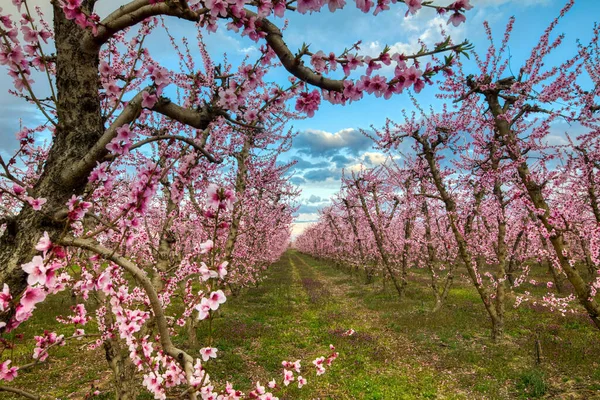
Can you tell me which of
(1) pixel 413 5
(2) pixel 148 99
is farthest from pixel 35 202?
(1) pixel 413 5

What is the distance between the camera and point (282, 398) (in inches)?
296

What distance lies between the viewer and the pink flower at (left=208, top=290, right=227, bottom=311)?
2077 mm

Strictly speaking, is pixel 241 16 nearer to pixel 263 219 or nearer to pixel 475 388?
pixel 475 388

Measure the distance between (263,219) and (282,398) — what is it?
514 inches

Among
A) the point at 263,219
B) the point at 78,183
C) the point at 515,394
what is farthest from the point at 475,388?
the point at 263,219

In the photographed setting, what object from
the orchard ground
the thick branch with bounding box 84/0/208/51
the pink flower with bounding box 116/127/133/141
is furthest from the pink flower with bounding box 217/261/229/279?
the orchard ground

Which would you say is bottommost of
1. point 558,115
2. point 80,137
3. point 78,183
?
point 78,183

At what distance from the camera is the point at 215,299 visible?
2129mm

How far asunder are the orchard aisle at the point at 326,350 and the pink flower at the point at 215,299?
686 cm

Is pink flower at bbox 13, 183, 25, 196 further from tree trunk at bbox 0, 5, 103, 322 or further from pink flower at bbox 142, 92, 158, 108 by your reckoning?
pink flower at bbox 142, 92, 158, 108

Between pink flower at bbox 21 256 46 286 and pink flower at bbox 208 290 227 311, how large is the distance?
91 centimetres

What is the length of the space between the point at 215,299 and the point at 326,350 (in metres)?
9.91

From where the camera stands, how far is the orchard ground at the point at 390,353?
26.0 feet

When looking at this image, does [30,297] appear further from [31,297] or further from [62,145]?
[62,145]
